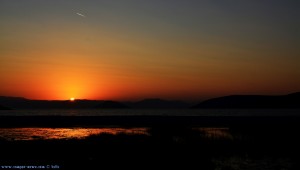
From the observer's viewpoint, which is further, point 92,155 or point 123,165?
point 92,155

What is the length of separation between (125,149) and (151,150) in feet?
7.33

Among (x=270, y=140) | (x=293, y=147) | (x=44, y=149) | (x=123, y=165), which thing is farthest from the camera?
(x=270, y=140)

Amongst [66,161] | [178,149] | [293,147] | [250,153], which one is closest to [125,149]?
[178,149]

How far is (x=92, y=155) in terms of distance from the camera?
28.4m

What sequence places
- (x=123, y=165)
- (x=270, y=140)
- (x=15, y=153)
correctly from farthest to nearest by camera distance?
(x=270, y=140)
(x=15, y=153)
(x=123, y=165)

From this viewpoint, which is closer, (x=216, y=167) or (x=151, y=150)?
(x=216, y=167)

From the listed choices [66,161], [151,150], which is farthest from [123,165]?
[151,150]

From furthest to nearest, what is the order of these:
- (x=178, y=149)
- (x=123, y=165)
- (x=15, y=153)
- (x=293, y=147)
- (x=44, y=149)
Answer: (x=293, y=147) < (x=178, y=149) < (x=44, y=149) < (x=15, y=153) < (x=123, y=165)

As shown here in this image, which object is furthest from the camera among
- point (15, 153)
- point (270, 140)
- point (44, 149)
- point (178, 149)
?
point (270, 140)

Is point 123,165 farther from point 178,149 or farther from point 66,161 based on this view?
Result: point 178,149

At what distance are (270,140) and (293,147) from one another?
19.6 ft

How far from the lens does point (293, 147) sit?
36.8m

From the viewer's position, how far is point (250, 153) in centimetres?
3353

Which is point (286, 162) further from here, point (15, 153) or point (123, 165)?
point (15, 153)
